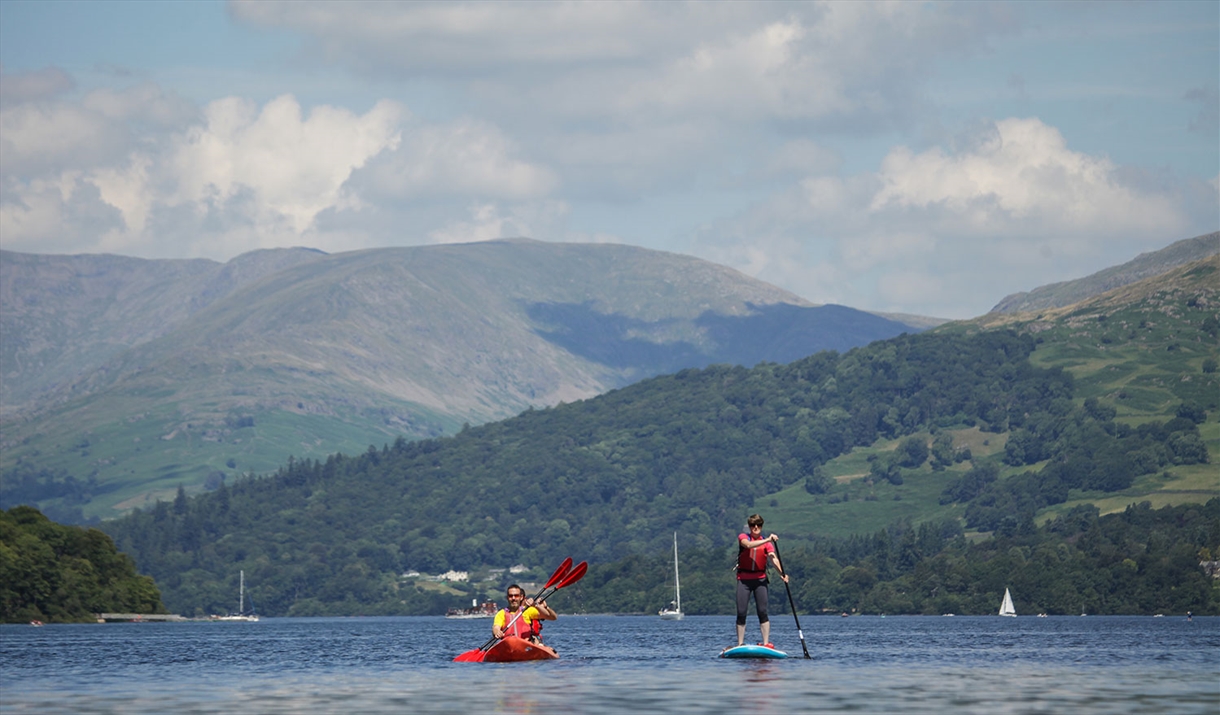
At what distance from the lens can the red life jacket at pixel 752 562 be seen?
59812 mm

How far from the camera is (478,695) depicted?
168 feet

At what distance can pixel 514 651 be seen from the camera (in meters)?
71.1

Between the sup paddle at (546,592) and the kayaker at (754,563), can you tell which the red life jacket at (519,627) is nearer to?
the sup paddle at (546,592)

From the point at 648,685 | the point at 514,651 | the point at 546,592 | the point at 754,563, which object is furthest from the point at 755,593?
the point at 546,592

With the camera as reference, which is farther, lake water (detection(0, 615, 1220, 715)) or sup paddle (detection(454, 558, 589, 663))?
sup paddle (detection(454, 558, 589, 663))

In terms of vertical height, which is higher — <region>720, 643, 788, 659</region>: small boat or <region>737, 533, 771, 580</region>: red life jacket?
<region>737, 533, 771, 580</region>: red life jacket

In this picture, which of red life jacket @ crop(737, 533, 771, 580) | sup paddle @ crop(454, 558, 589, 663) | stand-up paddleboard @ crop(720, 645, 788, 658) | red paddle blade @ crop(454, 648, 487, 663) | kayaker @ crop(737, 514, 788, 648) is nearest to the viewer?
kayaker @ crop(737, 514, 788, 648)

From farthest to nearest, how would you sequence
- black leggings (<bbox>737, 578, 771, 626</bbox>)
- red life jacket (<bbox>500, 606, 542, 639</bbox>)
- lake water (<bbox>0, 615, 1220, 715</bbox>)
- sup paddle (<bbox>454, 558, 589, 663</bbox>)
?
sup paddle (<bbox>454, 558, 589, 663</bbox>) < red life jacket (<bbox>500, 606, 542, 639</bbox>) < black leggings (<bbox>737, 578, 771, 626</bbox>) < lake water (<bbox>0, 615, 1220, 715</bbox>)

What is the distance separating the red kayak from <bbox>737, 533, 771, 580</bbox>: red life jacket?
14194mm

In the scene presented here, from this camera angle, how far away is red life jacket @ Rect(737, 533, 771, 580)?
196 feet

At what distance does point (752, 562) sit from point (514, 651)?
15418 mm

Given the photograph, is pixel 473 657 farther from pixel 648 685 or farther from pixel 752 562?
pixel 648 685

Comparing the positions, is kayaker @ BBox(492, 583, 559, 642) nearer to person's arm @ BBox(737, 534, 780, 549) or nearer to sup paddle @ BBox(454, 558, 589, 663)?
sup paddle @ BBox(454, 558, 589, 663)

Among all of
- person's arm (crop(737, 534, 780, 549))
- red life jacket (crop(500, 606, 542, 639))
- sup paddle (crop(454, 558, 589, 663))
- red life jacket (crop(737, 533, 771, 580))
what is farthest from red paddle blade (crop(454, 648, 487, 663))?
person's arm (crop(737, 534, 780, 549))
